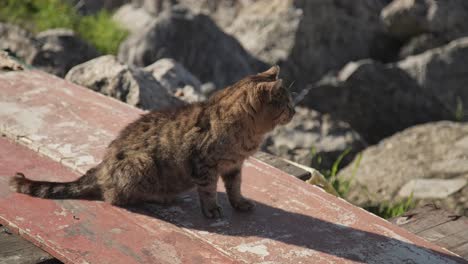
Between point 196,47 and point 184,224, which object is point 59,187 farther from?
point 196,47

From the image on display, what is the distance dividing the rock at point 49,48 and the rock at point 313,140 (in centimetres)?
224

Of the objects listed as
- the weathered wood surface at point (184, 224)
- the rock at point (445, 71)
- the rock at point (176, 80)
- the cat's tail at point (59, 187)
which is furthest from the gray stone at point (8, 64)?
the rock at point (445, 71)

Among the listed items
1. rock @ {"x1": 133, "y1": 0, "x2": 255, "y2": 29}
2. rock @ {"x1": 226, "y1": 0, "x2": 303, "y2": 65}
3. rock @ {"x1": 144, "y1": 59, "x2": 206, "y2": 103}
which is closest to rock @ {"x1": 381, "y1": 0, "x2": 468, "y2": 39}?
rock @ {"x1": 226, "y1": 0, "x2": 303, "y2": 65}

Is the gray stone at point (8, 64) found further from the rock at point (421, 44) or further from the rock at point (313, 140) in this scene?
the rock at point (421, 44)

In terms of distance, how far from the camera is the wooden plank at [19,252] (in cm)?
368

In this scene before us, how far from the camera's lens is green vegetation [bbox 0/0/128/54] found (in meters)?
9.55

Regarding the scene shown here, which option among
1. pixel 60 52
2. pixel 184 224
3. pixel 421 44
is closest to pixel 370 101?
pixel 421 44

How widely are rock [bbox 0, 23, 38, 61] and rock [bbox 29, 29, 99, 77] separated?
69 millimetres

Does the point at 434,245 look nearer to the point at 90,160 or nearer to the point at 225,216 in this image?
the point at 225,216

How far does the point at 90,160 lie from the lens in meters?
4.89

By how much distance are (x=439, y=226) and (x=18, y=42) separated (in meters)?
4.83

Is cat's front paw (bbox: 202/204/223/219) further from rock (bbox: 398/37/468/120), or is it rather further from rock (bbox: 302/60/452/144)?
rock (bbox: 398/37/468/120)

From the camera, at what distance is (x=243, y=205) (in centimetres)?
449

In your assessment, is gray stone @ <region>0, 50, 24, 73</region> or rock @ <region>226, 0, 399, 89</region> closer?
gray stone @ <region>0, 50, 24, 73</region>
